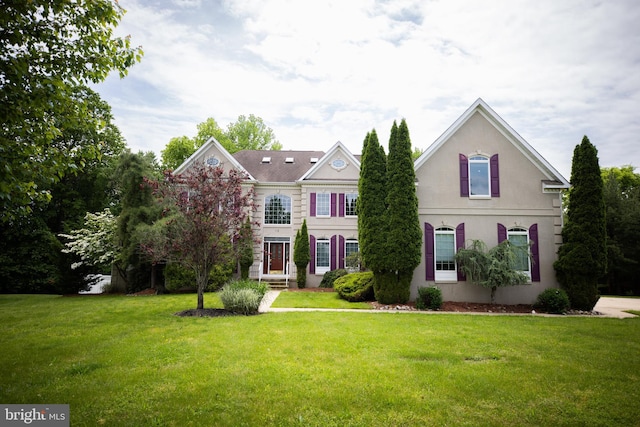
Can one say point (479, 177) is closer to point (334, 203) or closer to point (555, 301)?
point (555, 301)

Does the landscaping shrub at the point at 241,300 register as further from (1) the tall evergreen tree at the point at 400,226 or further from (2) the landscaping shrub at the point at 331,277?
(2) the landscaping shrub at the point at 331,277

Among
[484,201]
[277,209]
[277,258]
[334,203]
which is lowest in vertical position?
[277,258]

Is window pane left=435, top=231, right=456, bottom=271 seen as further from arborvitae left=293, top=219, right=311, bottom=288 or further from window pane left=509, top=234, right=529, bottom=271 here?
arborvitae left=293, top=219, right=311, bottom=288

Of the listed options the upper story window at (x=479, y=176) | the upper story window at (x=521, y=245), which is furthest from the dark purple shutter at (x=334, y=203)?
the upper story window at (x=521, y=245)

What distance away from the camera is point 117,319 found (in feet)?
33.0

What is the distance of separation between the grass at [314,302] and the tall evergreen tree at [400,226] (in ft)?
3.90

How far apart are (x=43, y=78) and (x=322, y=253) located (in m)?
16.9

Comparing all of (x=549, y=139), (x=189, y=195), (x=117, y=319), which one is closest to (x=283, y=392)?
(x=117, y=319)

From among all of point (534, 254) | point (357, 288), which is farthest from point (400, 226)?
point (534, 254)

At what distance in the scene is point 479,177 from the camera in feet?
48.1

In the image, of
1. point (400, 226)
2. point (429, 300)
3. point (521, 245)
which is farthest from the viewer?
point (521, 245)

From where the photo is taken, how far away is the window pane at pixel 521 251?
1380 centimetres

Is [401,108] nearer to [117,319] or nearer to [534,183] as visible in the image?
[534,183]

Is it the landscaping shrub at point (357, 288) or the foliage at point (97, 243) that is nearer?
the landscaping shrub at point (357, 288)
